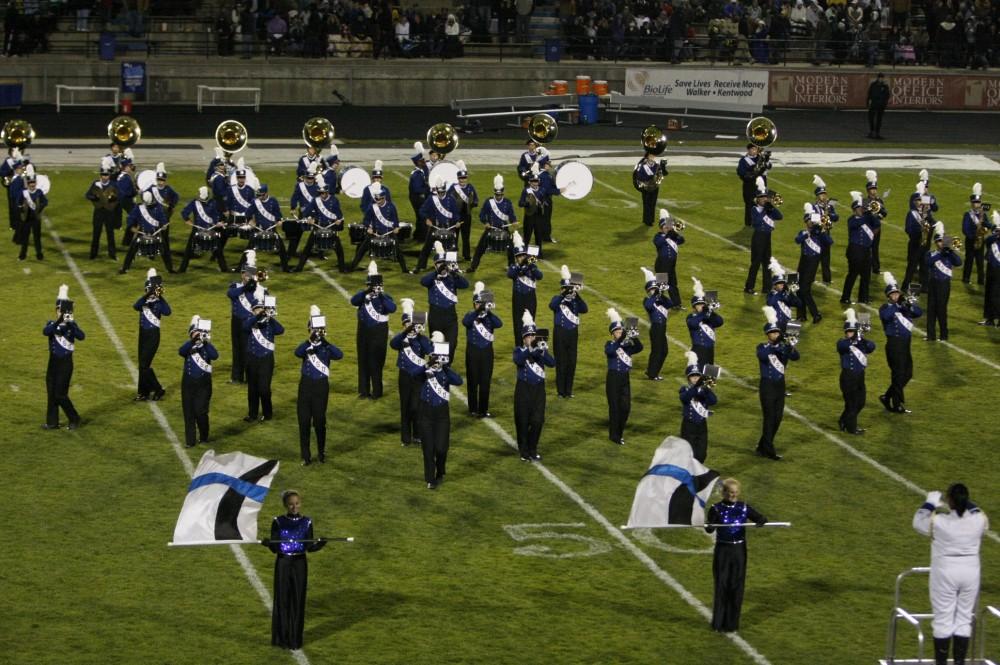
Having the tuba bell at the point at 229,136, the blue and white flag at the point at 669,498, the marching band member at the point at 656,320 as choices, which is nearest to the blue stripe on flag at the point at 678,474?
the blue and white flag at the point at 669,498

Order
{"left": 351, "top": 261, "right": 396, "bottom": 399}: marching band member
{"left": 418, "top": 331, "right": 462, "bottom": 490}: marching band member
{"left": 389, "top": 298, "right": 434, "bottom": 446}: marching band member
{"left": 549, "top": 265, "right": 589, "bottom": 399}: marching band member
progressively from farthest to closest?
{"left": 549, "top": 265, "right": 589, "bottom": 399}: marching band member
{"left": 351, "top": 261, "right": 396, "bottom": 399}: marching band member
{"left": 389, "top": 298, "right": 434, "bottom": 446}: marching band member
{"left": 418, "top": 331, "right": 462, "bottom": 490}: marching band member

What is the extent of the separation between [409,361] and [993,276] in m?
9.20

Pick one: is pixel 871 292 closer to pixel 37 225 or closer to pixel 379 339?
pixel 379 339

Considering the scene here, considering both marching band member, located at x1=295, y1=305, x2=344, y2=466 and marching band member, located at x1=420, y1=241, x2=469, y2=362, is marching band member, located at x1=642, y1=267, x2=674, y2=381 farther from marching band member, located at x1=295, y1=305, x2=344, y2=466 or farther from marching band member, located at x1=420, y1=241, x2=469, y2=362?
marching band member, located at x1=295, y1=305, x2=344, y2=466

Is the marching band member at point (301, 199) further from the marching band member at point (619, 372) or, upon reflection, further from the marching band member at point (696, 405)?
the marching band member at point (696, 405)

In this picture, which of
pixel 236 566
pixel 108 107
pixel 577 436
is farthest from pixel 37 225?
pixel 108 107

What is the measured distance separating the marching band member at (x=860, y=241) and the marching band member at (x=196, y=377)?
9.36 m

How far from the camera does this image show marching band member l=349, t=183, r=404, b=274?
74.9ft

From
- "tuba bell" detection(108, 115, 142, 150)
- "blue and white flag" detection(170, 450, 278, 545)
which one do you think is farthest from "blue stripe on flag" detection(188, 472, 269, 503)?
"tuba bell" detection(108, 115, 142, 150)

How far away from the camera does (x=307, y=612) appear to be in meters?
12.9

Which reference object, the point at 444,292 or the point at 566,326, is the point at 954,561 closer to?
the point at 566,326

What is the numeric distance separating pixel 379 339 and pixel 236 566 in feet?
15.7

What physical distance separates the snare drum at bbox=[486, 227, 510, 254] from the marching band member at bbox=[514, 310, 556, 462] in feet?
22.7

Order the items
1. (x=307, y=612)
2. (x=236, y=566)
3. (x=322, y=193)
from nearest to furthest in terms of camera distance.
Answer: (x=307, y=612), (x=236, y=566), (x=322, y=193)
